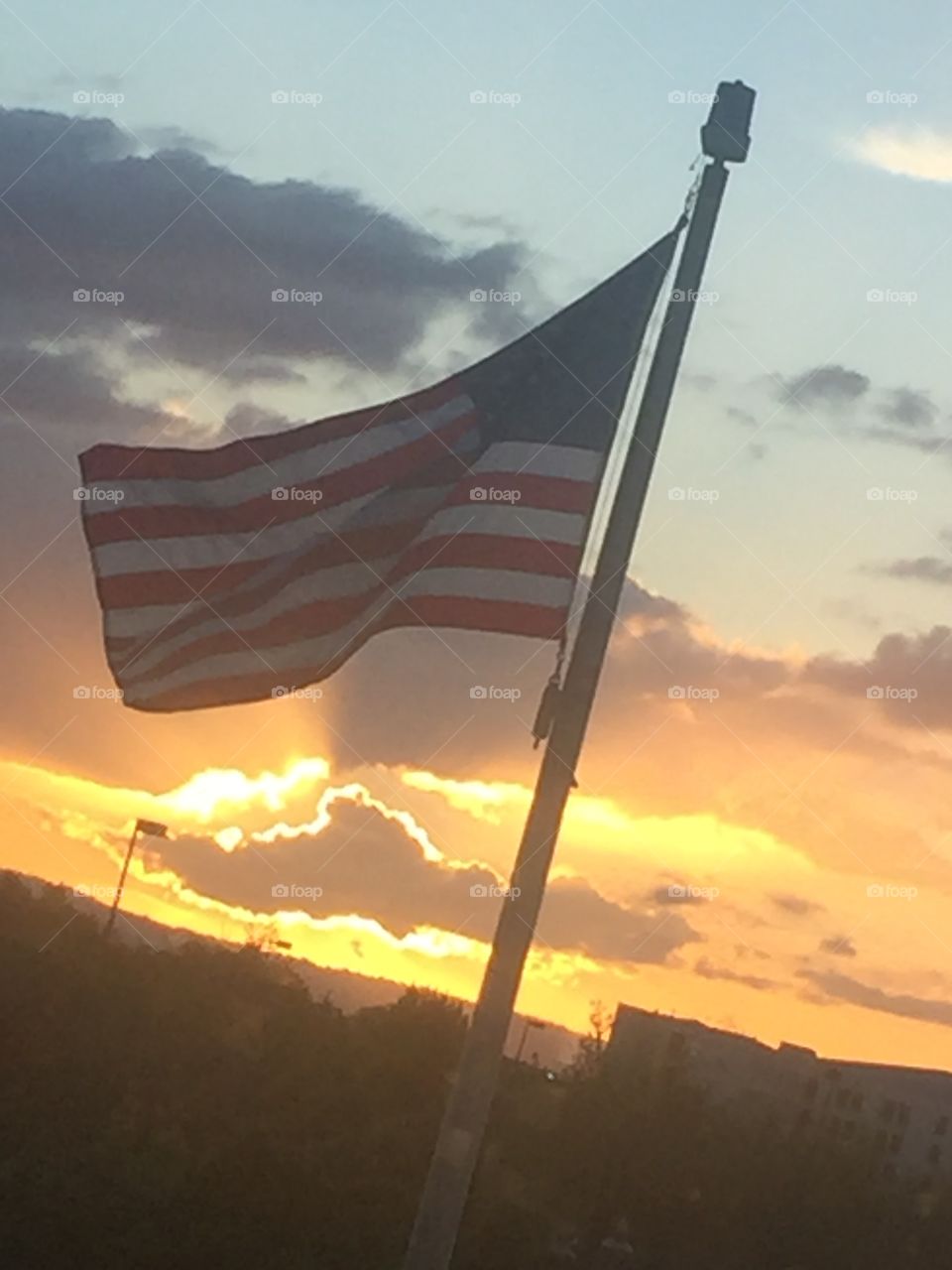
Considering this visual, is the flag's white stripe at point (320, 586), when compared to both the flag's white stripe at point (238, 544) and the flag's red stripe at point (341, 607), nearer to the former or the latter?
the flag's red stripe at point (341, 607)

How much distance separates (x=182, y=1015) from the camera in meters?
73.5

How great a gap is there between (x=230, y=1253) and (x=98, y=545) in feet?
126

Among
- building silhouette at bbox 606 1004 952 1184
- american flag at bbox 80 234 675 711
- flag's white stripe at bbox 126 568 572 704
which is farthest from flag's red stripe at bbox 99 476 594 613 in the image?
building silhouette at bbox 606 1004 952 1184

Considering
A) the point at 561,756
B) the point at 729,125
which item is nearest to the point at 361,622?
the point at 561,756

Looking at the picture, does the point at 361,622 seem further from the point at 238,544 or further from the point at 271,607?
the point at 238,544

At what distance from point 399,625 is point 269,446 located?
5.12 ft

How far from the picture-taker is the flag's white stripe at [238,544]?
1291cm

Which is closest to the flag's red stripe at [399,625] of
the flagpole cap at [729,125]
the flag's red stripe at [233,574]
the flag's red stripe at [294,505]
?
the flag's red stripe at [233,574]

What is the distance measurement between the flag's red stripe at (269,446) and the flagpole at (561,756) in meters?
1.96

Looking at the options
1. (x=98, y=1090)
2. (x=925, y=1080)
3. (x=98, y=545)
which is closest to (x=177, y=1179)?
(x=98, y=1090)
